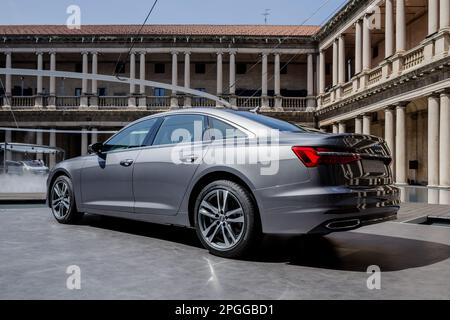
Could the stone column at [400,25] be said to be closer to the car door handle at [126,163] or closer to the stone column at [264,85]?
the stone column at [264,85]

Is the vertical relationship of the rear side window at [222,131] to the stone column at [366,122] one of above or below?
below

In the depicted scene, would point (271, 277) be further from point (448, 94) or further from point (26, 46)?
point (26, 46)

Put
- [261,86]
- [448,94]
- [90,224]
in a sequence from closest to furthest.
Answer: [90,224] < [448,94] < [261,86]

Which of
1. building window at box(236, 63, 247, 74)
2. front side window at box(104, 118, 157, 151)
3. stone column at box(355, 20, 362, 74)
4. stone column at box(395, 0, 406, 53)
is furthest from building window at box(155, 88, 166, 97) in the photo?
front side window at box(104, 118, 157, 151)

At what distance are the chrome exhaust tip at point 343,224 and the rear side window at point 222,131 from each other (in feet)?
4.20

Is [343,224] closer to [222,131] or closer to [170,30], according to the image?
[222,131]

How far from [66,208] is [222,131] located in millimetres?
3154

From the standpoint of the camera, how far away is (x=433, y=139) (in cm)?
1980

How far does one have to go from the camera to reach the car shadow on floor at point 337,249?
14.5ft

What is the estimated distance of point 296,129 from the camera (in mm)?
5098

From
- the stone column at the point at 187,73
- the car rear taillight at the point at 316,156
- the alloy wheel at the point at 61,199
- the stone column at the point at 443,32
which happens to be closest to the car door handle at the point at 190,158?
the car rear taillight at the point at 316,156

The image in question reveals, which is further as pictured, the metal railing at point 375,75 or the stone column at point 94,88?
the stone column at point 94,88

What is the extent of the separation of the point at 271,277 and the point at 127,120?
118 ft

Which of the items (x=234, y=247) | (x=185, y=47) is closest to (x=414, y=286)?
(x=234, y=247)
